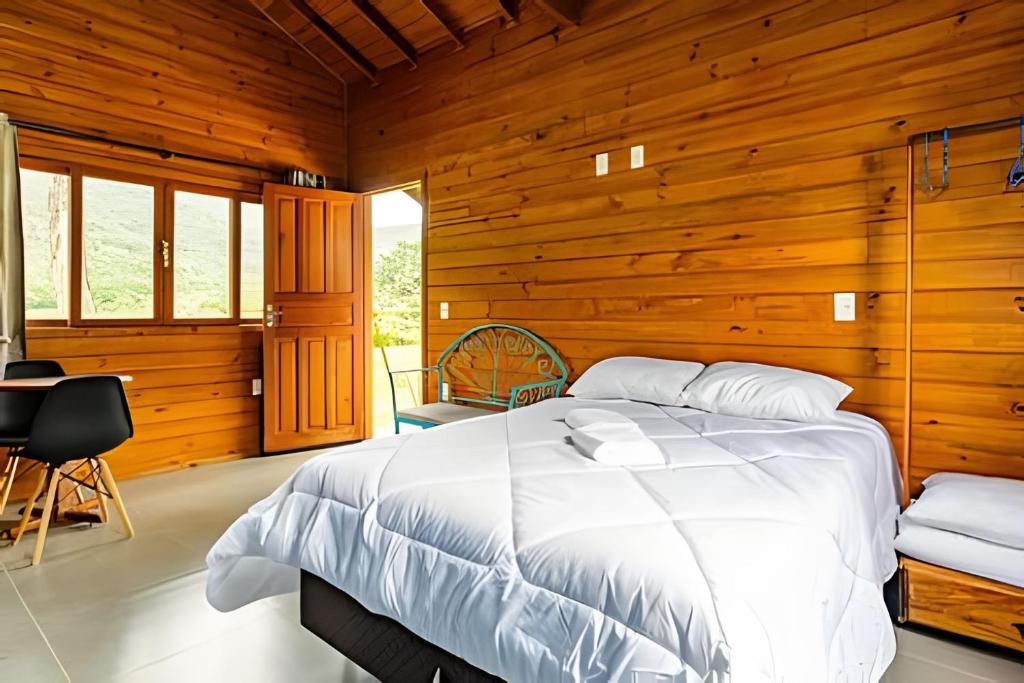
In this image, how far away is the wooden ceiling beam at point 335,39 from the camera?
4402 millimetres

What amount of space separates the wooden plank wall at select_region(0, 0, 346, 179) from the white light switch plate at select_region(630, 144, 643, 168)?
2.76 meters

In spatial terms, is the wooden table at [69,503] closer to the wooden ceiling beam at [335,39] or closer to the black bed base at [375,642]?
the black bed base at [375,642]

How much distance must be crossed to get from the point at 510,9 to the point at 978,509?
360 centimetres

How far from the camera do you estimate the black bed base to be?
4.52 feet

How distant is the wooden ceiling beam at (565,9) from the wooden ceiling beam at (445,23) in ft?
3.09

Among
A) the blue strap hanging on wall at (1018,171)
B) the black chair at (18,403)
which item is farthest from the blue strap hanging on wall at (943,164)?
the black chair at (18,403)

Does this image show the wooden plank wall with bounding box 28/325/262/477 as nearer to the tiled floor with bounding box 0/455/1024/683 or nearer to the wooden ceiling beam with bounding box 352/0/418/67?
the tiled floor with bounding box 0/455/1024/683

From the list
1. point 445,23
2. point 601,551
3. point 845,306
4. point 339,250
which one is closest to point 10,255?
point 339,250

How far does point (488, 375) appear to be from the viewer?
414 cm

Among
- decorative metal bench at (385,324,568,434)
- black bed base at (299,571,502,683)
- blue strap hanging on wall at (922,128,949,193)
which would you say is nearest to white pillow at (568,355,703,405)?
decorative metal bench at (385,324,568,434)

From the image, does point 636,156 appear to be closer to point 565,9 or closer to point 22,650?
point 565,9

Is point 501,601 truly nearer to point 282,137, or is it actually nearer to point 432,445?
point 432,445

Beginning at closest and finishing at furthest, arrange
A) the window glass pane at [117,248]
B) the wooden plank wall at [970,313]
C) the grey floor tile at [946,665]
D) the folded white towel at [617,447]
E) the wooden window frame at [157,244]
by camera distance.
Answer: the folded white towel at [617,447] < the grey floor tile at [946,665] < the wooden plank wall at [970,313] < the wooden window frame at [157,244] < the window glass pane at [117,248]

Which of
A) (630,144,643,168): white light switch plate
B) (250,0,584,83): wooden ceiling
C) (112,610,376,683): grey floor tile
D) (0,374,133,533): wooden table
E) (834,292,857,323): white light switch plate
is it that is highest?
(250,0,584,83): wooden ceiling
